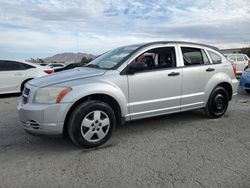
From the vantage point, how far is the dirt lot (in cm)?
262

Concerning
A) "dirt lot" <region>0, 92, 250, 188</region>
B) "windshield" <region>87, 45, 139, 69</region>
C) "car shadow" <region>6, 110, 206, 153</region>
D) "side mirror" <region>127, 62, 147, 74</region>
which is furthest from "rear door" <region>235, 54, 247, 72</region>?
"side mirror" <region>127, 62, 147, 74</region>

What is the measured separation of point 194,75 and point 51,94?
2708 mm

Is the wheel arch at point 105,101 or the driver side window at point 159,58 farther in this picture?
the driver side window at point 159,58

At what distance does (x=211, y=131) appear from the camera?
4.19 metres

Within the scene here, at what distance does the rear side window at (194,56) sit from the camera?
4461 millimetres

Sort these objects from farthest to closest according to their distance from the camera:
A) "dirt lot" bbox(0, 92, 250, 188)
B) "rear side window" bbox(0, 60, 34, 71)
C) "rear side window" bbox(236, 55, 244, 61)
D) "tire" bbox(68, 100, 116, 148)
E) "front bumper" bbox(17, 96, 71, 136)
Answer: "rear side window" bbox(236, 55, 244, 61) → "rear side window" bbox(0, 60, 34, 71) → "tire" bbox(68, 100, 116, 148) → "front bumper" bbox(17, 96, 71, 136) → "dirt lot" bbox(0, 92, 250, 188)

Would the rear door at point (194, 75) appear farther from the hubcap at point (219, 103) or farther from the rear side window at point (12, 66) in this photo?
the rear side window at point (12, 66)

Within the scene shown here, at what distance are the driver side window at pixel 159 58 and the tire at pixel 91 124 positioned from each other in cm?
115

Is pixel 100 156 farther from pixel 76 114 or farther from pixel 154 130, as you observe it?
pixel 154 130

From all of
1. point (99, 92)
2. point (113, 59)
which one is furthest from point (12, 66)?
point (99, 92)

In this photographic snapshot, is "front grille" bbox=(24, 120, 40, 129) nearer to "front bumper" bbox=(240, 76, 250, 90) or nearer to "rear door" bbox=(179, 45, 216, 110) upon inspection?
"rear door" bbox=(179, 45, 216, 110)

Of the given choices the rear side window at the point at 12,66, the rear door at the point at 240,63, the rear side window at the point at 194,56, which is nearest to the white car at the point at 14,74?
the rear side window at the point at 12,66

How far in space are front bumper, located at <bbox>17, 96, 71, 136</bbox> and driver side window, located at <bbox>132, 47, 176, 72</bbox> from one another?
1.64 metres

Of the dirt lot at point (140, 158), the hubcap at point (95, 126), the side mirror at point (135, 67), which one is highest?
the side mirror at point (135, 67)
